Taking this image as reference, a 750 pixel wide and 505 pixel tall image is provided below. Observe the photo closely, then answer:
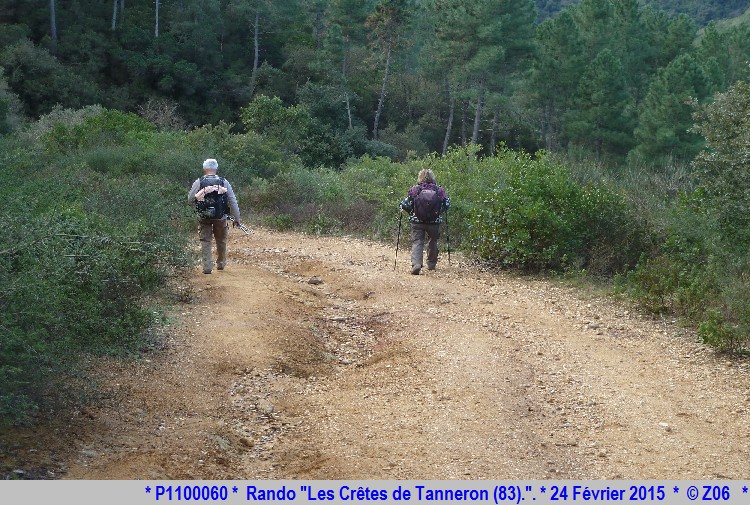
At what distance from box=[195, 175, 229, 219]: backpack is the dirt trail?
34.6 inches

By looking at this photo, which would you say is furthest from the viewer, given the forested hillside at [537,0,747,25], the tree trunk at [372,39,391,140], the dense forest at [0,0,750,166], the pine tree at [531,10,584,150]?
the forested hillside at [537,0,747,25]

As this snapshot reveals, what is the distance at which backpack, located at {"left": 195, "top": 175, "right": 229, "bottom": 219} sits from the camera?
12102 millimetres

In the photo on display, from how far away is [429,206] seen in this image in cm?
1341

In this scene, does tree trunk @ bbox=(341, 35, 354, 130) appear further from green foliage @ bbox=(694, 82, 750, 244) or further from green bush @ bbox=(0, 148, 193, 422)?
green bush @ bbox=(0, 148, 193, 422)

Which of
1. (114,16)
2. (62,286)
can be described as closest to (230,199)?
(62,286)

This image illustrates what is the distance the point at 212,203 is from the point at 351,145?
35.7m

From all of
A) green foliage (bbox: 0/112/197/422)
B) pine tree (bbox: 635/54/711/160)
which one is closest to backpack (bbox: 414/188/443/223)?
green foliage (bbox: 0/112/197/422)

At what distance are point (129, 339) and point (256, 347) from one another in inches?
51.8

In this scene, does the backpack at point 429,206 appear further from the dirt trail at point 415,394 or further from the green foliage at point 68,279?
the green foliage at point 68,279

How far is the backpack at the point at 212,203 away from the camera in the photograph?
1210cm

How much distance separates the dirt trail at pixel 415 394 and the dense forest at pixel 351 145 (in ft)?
1.80

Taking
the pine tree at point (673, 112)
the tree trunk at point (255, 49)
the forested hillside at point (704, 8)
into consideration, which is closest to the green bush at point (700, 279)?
the pine tree at point (673, 112)

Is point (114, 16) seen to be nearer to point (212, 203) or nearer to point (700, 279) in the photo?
point (212, 203)

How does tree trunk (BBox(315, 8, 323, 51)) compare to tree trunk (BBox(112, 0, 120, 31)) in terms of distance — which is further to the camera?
tree trunk (BBox(315, 8, 323, 51))
